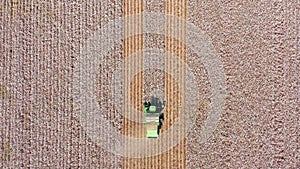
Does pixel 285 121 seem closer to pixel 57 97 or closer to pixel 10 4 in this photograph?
pixel 57 97

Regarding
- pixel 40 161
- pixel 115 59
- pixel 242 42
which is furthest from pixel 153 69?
pixel 40 161

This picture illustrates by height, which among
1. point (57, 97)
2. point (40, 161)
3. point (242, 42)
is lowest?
point (40, 161)

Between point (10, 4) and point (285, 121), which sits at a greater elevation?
point (10, 4)
